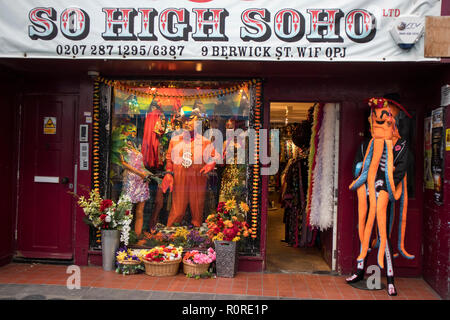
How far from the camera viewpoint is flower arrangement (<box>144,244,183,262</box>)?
6.02 m

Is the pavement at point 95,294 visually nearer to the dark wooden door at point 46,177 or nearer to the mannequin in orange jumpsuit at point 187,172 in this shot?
the dark wooden door at point 46,177

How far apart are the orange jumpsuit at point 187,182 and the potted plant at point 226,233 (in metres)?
0.44

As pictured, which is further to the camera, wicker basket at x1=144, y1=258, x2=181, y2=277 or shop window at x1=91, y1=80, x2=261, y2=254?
shop window at x1=91, y1=80, x2=261, y2=254

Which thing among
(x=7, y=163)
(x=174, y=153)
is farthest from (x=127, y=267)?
(x=7, y=163)

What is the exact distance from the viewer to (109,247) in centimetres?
626

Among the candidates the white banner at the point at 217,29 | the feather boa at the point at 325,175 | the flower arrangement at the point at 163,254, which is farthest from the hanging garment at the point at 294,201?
the white banner at the point at 217,29

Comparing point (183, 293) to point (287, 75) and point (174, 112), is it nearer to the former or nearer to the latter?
point (174, 112)

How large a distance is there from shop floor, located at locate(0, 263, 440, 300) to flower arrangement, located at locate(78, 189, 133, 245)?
0.69m

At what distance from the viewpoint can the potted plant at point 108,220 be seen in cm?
618

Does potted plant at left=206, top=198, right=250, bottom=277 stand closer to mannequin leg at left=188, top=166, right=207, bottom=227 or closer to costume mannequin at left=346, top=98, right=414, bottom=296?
mannequin leg at left=188, top=166, right=207, bottom=227

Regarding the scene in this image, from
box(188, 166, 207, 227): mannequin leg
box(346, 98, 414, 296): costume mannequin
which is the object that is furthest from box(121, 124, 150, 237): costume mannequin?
box(346, 98, 414, 296): costume mannequin

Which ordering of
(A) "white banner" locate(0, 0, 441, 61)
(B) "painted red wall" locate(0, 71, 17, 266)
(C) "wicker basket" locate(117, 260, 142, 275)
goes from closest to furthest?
(A) "white banner" locate(0, 0, 441, 61) → (C) "wicker basket" locate(117, 260, 142, 275) → (B) "painted red wall" locate(0, 71, 17, 266)
